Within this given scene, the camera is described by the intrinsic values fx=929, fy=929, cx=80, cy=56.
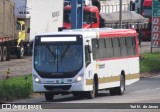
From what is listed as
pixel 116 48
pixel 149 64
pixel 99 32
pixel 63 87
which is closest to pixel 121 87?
pixel 116 48

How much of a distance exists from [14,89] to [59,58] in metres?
2.33

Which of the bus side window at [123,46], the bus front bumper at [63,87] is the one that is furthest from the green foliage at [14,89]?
the bus side window at [123,46]

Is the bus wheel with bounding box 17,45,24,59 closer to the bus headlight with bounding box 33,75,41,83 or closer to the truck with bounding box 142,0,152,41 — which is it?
the truck with bounding box 142,0,152,41

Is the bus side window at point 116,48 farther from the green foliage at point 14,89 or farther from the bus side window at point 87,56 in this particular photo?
→ the green foliage at point 14,89

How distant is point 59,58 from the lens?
33438mm

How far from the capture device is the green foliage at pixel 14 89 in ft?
109

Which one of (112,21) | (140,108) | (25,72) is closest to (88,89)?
(140,108)

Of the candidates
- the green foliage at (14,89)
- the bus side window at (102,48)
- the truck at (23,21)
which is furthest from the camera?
the truck at (23,21)

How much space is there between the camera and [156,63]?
171 ft

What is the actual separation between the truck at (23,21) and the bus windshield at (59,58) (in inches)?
936

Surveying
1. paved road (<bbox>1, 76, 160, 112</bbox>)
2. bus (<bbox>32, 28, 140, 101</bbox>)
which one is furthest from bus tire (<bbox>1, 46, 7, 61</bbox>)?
bus (<bbox>32, 28, 140, 101</bbox>)

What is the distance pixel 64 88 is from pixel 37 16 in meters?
30.3

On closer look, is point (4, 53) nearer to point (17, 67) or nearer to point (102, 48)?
point (17, 67)

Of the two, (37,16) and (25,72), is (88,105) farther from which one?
(37,16)
